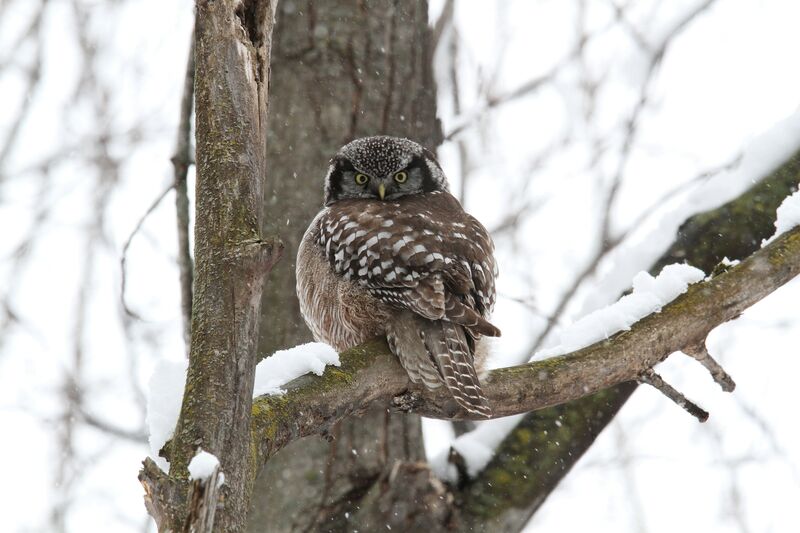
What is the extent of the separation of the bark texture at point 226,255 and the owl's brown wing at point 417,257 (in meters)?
0.92

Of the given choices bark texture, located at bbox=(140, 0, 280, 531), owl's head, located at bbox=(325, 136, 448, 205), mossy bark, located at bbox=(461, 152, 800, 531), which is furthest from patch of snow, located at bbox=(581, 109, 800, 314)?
bark texture, located at bbox=(140, 0, 280, 531)

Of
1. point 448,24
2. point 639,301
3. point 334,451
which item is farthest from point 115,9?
point 639,301

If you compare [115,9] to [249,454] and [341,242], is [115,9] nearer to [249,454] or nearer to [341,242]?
[341,242]

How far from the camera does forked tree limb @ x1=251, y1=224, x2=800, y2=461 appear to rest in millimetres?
2566

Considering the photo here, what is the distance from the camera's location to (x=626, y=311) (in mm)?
3191

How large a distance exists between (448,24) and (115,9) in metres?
4.62

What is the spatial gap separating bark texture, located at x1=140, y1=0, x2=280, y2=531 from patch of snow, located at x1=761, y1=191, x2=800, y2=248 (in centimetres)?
224

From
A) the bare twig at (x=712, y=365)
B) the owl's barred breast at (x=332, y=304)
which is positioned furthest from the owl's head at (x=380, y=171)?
the bare twig at (x=712, y=365)

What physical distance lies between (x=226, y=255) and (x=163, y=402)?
47cm

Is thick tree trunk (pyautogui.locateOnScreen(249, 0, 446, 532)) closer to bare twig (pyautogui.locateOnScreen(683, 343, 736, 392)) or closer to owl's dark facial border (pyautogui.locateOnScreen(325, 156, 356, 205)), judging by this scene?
owl's dark facial border (pyautogui.locateOnScreen(325, 156, 356, 205))

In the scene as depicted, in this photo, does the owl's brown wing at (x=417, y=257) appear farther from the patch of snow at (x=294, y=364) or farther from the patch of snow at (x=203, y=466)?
the patch of snow at (x=203, y=466)

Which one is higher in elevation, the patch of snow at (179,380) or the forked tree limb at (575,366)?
the forked tree limb at (575,366)

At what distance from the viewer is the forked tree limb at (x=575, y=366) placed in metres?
2.57

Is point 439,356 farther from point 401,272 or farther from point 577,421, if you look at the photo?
point 577,421
